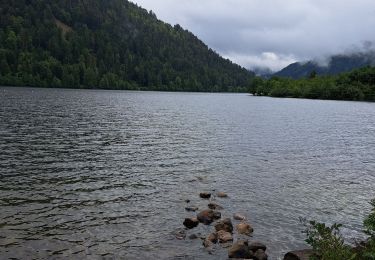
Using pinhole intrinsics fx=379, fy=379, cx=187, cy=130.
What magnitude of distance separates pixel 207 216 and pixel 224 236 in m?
3.22

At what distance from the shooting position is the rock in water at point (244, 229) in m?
25.2

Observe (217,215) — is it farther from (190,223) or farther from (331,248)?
(331,248)

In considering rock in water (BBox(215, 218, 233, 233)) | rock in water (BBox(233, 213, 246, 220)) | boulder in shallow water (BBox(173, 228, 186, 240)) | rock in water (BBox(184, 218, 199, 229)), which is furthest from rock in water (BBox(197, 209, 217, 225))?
boulder in shallow water (BBox(173, 228, 186, 240))

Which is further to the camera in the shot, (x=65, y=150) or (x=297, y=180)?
(x=65, y=150)

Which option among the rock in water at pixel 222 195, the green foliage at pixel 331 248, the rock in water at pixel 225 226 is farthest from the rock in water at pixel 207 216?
the green foliage at pixel 331 248

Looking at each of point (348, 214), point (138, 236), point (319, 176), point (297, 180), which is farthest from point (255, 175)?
point (138, 236)

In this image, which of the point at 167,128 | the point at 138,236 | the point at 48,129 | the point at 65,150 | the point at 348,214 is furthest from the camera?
the point at 167,128

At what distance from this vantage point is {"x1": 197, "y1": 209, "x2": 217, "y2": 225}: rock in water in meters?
26.6

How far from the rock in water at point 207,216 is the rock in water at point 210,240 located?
254 centimetres

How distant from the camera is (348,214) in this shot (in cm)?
2944

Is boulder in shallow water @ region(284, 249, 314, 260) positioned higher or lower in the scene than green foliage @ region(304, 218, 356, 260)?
lower

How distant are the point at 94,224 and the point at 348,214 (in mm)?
19175

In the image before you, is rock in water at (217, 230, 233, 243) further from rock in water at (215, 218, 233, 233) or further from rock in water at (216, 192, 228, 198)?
rock in water at (216, 192, 228, 198)

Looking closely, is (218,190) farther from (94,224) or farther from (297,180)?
(94,224)
